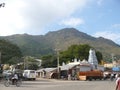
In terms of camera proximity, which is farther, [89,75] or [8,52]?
[8,52]

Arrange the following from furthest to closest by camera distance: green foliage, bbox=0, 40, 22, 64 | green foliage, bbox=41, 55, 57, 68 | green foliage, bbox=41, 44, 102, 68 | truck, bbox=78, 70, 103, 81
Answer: green foliage, bbox=41, 55, 57, 68, green foliage, bbox=41, 44, 102, 68, green foliage, bbox=0, 40, 22, 64, truck, bbox=78, 70, 103, 81

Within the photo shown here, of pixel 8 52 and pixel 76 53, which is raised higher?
pixel 76 53

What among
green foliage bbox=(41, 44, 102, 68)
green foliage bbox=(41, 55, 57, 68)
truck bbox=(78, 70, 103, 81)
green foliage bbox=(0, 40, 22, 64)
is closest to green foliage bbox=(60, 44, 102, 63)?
green foliage bbox=(41, 44, 102, 68)

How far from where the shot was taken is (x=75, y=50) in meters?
125

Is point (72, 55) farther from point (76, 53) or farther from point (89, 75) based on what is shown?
point (89, 75)

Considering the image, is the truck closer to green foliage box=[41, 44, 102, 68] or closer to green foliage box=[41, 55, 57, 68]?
green foliage box=[41, 44, 102, 68]

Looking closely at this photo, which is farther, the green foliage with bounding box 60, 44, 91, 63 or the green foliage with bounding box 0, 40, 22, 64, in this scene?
the green foliage with bounding box 60, 44, 91, 63

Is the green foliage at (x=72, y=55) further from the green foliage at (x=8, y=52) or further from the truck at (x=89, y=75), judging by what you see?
the truck at (x=89, y=75)

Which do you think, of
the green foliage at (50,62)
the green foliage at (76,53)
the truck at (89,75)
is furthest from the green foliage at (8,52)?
the truck at (89,75)

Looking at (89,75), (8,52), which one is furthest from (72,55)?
(89,75)

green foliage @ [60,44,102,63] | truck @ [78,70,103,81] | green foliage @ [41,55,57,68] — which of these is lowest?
truck @ [78,70,103,81]

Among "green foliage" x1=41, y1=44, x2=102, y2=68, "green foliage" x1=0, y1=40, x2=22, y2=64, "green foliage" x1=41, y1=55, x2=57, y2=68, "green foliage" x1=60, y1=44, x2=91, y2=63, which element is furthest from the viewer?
"green foliage" x1=41, y1=55, x2=57, y2=68

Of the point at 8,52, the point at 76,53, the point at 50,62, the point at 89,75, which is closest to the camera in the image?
the point at 89,75

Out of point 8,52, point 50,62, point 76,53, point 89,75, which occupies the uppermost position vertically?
point 76,53
